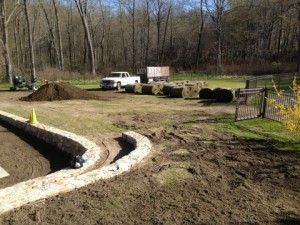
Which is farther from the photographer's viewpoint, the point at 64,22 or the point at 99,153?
the point at 64,22

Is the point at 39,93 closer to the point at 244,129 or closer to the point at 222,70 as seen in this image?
the point at 244,129

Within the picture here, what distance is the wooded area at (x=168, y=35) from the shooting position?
187 ft

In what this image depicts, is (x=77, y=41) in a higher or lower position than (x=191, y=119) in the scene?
higher

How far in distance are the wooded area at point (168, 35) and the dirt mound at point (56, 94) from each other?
31935 millimetres

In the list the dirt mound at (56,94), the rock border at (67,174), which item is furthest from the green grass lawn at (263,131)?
the dirt mound at (56,94)

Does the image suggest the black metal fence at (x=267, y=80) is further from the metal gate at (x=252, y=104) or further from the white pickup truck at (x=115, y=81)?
the white pickup truck at (x=115, y=81)

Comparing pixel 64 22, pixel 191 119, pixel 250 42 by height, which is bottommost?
pixel 191 119

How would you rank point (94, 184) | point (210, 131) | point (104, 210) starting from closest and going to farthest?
point (104, 210) → point (94, 184) → point (210, 131)

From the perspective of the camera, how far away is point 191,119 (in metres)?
12.7

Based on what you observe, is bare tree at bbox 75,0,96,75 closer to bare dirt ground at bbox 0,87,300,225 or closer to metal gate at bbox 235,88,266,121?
metal gate at bbox 235,88,266,121

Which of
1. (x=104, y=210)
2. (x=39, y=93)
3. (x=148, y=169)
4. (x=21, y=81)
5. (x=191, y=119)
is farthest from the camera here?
(x=21, y=81)

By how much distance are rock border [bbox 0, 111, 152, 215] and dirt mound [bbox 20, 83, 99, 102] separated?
1078 centimetres

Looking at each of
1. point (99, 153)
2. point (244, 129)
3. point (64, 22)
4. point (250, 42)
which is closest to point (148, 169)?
point (99, 153)

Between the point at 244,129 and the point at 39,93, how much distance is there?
50.0 feet
